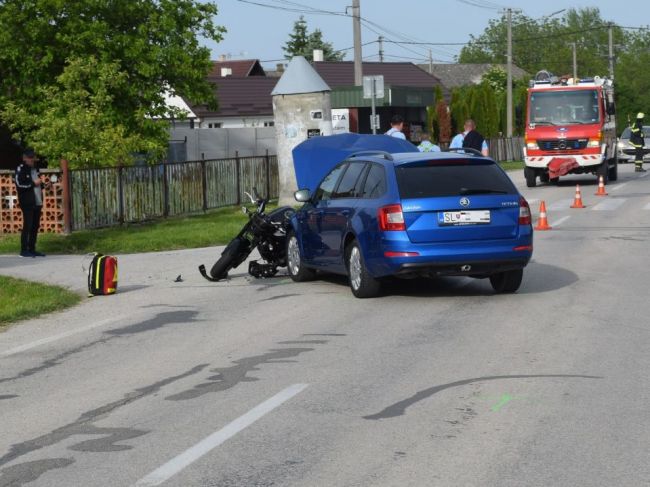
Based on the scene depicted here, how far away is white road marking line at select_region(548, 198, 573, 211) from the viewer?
2777 centimetres

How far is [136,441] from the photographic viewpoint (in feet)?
23.7

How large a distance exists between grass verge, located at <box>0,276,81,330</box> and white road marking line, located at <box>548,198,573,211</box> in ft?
46.6

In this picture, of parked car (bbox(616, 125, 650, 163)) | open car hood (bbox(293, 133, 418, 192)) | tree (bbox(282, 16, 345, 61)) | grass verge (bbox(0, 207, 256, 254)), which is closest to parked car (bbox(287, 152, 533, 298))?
grass verge (bbox(0, 207, 256, 254))

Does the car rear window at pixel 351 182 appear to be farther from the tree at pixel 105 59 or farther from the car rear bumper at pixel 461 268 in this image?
the tree at pixel 105 59

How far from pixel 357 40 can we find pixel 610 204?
33.6 ft

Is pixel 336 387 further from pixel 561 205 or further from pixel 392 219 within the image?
pixel 561 205

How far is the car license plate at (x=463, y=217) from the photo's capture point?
43.2ft

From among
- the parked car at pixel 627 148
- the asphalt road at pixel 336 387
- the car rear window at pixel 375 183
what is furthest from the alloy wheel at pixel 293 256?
the parked car at pixel 627 148

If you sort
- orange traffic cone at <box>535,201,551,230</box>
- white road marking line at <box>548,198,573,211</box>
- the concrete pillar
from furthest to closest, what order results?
the concrete pillar < white road marking line at <box>548,198,573,211</box> < orange traffic cone at <box>535,201,551,230</box>

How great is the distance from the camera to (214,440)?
7.14 m

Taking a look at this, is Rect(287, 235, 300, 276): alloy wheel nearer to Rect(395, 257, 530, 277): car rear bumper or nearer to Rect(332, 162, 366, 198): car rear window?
Rect(332, 162, 366, 198): car rear window

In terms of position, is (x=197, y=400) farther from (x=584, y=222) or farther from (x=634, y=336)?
(x=584, y=222)

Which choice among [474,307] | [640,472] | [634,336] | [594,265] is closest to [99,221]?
[594,265]

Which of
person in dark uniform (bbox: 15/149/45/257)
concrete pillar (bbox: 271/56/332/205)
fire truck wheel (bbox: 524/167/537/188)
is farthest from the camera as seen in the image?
fire truck wheel (bbox: 524/167/537/188)
